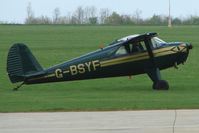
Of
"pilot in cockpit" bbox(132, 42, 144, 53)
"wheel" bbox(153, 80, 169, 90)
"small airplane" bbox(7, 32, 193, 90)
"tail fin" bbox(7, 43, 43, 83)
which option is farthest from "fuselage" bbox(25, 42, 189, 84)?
"wheel" bbox(153, 80, 169, 90)

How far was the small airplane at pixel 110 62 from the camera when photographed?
20109mm

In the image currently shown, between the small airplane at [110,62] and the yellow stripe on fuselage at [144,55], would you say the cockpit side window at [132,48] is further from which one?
the yellow stripe on fuselage at [144,55]

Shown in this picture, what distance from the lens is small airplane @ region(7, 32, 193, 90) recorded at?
20109 mm

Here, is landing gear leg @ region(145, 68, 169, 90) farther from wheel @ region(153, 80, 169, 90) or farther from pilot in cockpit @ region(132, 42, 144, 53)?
pilot in cockpit @ region(132, 42, 144, 53)

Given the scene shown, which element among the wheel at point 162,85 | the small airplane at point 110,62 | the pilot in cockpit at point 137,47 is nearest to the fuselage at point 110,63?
the small airplane at point 110,62

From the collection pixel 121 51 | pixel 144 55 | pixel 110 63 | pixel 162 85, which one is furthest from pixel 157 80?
pixel 110 63

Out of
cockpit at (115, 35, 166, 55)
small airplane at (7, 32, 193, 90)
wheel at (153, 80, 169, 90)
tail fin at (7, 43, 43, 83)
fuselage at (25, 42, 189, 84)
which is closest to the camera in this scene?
tail fin at (7, 43, 43, 83)

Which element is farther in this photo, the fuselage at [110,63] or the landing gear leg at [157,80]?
the landing gear leg at [157,80]

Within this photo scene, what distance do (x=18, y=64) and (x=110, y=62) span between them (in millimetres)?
3533

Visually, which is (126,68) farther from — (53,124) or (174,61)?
(53,124)

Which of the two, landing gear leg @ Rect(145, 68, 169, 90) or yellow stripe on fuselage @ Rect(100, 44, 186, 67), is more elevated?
yellow stripe on fuselage @ Rect(100, 44, 186, 67)

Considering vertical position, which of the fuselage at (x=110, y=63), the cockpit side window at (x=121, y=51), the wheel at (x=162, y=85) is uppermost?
the cockpit side window at (x=121, y=51)

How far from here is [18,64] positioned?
20047 millimetres

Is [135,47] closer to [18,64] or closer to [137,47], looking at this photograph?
[137,47]
